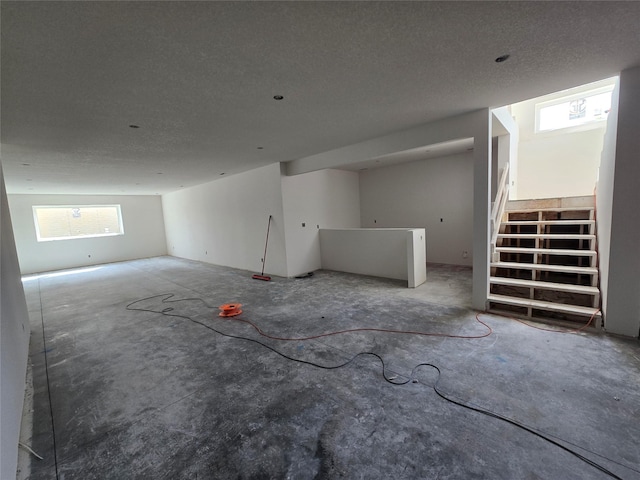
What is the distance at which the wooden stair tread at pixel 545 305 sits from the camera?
3.03 meters

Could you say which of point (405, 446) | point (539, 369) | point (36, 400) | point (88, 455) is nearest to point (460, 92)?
point (539, 369)

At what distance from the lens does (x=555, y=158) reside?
5711mm

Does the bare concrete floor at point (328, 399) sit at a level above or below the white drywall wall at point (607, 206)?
below

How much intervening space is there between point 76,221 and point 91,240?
793mm

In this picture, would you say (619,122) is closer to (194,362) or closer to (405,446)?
(405,446)

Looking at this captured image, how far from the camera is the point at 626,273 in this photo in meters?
2.66

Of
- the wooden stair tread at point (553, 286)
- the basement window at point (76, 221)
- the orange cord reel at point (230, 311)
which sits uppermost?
the basement window at point (76, 221)

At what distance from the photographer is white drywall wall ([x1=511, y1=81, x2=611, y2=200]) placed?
5.38 m

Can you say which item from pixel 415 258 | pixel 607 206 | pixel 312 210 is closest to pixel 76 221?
pixel 312 210

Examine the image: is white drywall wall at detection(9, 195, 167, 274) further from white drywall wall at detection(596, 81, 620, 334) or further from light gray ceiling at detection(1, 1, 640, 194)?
white drywall wall at detection(596, 81, 620, 334)

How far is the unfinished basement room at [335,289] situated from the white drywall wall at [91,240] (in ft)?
12.0

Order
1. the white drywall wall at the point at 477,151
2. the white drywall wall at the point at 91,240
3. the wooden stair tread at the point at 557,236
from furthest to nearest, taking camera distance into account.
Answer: the white drywall wall at the point at 91,240 → the wooden stair tread at the point at 557,236 → the white drywall wall at the point at 477,151

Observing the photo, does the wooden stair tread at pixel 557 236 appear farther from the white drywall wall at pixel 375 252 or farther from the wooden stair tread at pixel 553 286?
the white drywall wall at pixel 375 252

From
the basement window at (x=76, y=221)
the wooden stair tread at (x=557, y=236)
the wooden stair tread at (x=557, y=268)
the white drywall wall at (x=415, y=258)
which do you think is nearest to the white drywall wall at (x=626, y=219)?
the wooden stair tread at (x=557, y=268)
